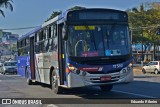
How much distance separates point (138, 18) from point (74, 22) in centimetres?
6012

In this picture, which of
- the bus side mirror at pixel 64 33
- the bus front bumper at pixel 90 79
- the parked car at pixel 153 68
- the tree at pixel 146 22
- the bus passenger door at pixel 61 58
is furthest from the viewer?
the tree at pixel 146 22

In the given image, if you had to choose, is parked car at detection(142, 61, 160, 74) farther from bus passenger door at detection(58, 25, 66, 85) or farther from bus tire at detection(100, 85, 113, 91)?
bus passenger door at detection(58, 25, 66, 85)

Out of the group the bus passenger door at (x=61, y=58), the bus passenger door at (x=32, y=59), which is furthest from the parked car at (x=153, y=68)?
the bus passenger door at (x=61, y=58)

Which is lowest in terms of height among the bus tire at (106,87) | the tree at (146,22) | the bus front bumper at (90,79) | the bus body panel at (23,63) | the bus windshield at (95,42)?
the bus tire at (106,87)

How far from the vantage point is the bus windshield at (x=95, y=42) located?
1591 centimetres

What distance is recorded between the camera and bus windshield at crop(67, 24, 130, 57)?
1591 cm

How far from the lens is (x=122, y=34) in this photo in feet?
54.0

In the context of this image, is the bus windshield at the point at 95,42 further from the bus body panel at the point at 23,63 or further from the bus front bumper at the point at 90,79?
the bus body panel at the point at 23,63

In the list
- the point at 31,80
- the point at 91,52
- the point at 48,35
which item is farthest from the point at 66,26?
the point at 31,80

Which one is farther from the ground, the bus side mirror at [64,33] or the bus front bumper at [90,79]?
the bus side mirror at [64,33]

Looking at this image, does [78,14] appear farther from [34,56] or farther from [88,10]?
[34,56]

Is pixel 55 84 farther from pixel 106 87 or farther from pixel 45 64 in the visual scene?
pixel 106 87

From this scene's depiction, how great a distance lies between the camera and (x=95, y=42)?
15992 millimetres

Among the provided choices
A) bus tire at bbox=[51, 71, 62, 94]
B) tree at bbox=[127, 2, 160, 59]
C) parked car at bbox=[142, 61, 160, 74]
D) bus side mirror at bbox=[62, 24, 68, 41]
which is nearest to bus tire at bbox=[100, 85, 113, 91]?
bus tire at bbox=[51, 71, 62, 94]
